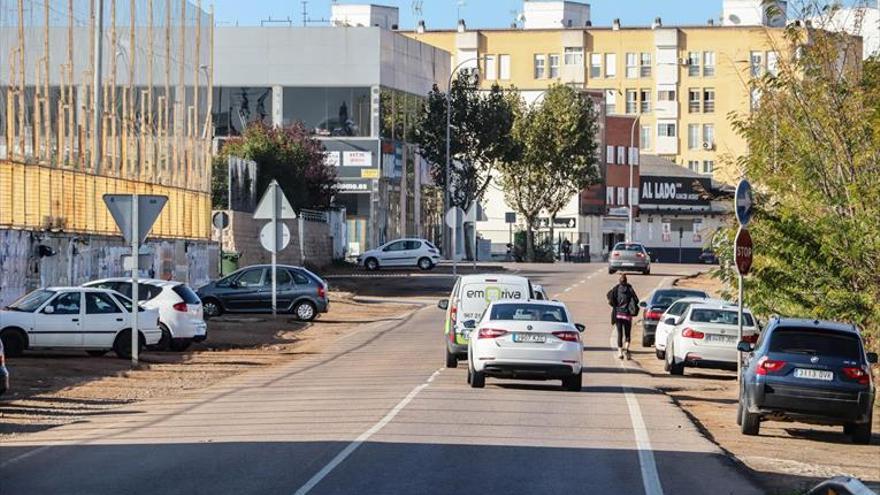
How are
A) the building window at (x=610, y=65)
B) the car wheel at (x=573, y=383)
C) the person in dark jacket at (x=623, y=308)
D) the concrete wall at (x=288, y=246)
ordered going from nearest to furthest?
the car wheel at (x=573, y=383) → the person in dark jacket at (x=623, y=308) → the concrete wall at (x=288, y=246) → the building window at (x=610, y=65)

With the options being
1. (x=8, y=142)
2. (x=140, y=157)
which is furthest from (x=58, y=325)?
(x=140, y=157)

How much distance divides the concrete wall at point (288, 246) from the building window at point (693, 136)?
184 feet

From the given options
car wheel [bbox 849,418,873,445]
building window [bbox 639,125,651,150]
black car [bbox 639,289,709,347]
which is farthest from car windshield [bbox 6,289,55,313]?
building window [bbox 639,125,651,150]

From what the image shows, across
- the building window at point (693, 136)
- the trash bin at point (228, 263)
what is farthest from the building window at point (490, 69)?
the trash bin at point (228, 263)

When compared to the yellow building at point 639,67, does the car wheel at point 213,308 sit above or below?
below

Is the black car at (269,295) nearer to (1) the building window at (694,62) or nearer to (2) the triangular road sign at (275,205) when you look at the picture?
(2) the triangular road sign at (275,205)

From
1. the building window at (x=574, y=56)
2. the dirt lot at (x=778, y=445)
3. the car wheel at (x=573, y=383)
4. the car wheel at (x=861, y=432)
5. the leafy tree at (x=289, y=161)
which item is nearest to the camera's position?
the dirt lot at (x=778, y=445)

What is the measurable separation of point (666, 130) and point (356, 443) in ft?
365

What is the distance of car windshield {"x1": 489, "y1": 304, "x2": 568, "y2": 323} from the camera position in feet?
82.5

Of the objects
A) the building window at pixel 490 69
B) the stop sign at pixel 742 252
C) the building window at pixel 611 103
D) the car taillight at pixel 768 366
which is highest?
the building window at pixel 490 69

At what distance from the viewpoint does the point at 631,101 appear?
12625 cm

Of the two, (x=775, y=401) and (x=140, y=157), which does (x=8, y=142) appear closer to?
(x=140, y=157)

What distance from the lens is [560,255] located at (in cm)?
10550

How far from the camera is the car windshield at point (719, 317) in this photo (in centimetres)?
3072
